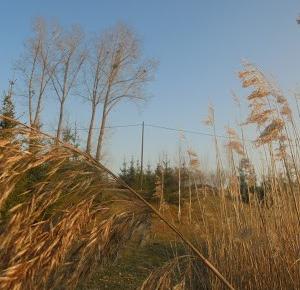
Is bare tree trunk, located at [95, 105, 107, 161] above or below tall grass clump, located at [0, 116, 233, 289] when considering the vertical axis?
above

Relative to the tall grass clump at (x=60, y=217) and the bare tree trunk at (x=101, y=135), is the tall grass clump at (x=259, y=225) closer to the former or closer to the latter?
the tall grass clump at (x=60, y=217)

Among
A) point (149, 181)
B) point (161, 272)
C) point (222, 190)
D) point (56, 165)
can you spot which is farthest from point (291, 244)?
point (149, 181)

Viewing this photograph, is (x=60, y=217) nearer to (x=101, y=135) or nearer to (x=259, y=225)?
(x=259, y=225)

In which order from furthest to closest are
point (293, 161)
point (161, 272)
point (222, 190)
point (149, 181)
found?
1. point (149, 181)
2. point (222, 190)
3. point (293, 161)
4. point (161, 272)

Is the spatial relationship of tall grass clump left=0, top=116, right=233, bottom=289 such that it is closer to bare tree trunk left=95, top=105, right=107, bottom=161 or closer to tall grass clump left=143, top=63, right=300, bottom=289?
tall grass clump left=143, top=63, right=300, bottom=289

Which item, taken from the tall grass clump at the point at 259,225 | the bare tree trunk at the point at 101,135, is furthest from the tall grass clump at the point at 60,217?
the bare tree trunk at the point at 101,135

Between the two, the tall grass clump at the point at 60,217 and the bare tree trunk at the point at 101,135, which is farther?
the bare tree trunk at the point at 101,135

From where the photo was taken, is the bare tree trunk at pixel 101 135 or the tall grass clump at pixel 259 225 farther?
the bare tree trunk at pixel 101 135

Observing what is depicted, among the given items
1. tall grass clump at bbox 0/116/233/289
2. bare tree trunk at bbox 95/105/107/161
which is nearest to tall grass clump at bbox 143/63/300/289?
tall grass clump at bbox 0/116/233/289

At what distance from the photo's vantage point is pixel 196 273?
4.13m

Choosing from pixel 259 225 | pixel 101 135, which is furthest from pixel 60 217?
pixel 101 135

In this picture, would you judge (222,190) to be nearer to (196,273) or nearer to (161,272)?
(196,273)

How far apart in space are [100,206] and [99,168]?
0.62ft

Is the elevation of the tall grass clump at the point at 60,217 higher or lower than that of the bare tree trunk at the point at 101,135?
lower
